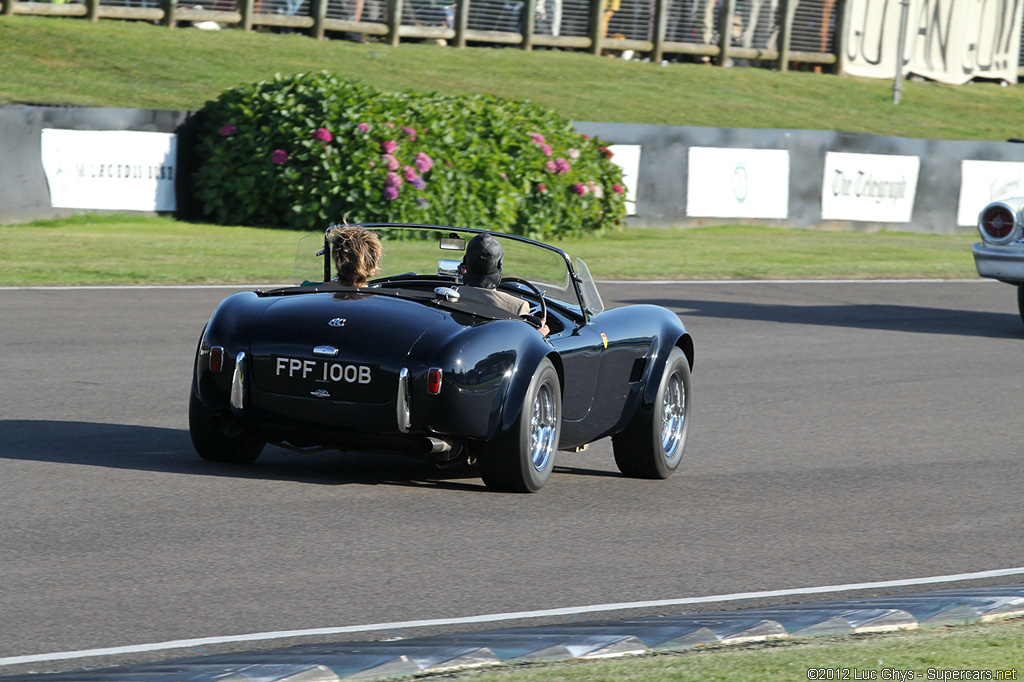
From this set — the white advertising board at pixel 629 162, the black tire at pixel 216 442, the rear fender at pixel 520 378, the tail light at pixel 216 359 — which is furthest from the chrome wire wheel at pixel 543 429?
the white advertising board at pixel 629 162

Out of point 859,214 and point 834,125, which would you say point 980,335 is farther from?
point 834,125

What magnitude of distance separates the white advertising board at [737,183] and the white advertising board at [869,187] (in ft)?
2.91

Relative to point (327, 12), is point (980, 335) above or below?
below

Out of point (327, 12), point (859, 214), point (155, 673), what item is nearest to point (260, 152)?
point (859, 214)

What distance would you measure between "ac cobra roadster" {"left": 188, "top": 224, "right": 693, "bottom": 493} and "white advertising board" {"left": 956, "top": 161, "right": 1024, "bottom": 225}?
21.8m

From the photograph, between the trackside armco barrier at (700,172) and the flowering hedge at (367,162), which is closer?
the trackside armco barrier at (700,172)

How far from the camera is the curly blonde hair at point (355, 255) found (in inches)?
304

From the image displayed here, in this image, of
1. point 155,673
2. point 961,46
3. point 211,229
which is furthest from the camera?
point 961,46

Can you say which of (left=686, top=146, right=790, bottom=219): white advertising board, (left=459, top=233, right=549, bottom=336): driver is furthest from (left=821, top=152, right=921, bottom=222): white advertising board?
(left=459, top=233, right=549, bottom=336): driver

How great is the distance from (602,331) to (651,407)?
48 cm

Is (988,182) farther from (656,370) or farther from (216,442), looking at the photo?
(216,442)

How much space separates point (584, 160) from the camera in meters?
24.4

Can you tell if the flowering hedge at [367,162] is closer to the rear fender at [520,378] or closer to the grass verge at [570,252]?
the grass verge at [570,252]

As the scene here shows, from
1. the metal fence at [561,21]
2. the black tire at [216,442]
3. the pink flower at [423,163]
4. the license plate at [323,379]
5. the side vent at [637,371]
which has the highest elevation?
the metal fence at [561,21]
